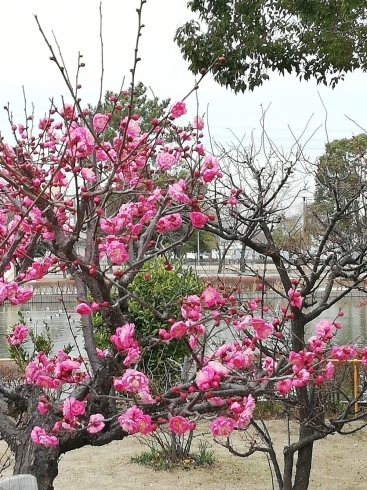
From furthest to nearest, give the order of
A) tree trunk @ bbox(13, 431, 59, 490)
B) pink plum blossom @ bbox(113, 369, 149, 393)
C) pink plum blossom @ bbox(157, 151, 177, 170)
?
pink plum blossom @ bbox(157, 151, 177, 170), tree trunk @ bbox(13, 431, 59, 490), pink plum blossom @ bbox(113, 369, 149, 393)

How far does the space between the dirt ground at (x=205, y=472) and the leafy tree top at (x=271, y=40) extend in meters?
3.66

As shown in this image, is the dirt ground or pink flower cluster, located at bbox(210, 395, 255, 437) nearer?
Result: pink flower cluster, located at bbox(210, 395, 255, 437)

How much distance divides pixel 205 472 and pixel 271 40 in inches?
162

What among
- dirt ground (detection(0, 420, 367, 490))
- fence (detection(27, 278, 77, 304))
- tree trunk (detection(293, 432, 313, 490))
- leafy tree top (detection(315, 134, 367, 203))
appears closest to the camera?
tree trunk (detection(293, 432, 313, 490))

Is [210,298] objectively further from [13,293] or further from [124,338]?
[13,293]

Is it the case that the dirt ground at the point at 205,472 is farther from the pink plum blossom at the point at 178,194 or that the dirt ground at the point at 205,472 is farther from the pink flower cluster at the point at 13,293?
the pink plum blossom at the point at 178,194

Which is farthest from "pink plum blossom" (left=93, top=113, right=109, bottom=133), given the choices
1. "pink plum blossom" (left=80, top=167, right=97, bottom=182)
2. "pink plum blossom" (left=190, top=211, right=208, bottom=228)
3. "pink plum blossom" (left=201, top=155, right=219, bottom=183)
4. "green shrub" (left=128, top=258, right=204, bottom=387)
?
"green shrub" (left=128, top=258, right=204, bottom=387)

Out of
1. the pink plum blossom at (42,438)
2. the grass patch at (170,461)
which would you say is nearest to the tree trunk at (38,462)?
the pink plum blossom at (42,438)

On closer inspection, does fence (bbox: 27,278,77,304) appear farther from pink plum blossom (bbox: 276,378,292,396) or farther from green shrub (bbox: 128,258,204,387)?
pink plum blossom (bbox: 276,378,292,396)

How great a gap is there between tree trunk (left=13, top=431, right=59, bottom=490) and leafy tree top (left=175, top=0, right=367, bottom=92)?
4260mm

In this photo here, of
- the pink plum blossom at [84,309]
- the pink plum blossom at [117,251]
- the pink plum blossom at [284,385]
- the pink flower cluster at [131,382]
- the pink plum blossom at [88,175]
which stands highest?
the pink plum blossom at [88,175]

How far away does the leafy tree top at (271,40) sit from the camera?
597 cm

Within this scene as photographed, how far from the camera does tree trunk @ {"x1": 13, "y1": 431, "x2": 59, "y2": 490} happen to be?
103 inches

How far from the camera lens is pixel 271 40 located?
20.5 feet
